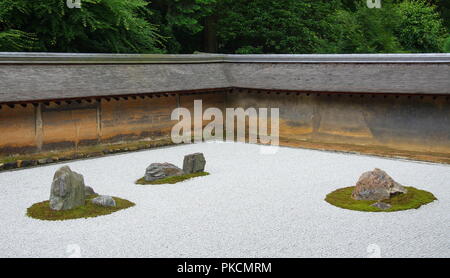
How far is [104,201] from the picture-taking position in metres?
13.9

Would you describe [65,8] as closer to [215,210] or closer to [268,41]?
[268,41]

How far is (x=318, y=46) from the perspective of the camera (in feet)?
128

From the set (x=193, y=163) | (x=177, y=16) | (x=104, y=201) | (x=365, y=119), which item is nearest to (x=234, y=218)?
(x=104, y=201)

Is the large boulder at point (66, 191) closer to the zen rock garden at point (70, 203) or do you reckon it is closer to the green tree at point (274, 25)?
the zen rock garden at point (70, 203)

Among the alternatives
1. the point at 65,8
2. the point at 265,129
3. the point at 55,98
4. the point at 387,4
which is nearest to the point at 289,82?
the point at 265,129

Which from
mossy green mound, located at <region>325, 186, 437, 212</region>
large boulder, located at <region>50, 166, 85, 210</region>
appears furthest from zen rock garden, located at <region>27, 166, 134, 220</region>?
mossy green mound, located at <region>325, 186, 437, 212</region>

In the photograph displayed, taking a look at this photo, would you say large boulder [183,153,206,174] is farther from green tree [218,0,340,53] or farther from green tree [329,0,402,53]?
green tree [329,0,402,53]

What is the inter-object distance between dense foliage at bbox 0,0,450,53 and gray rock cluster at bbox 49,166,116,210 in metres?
16.9

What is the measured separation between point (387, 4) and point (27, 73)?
92.7 ft

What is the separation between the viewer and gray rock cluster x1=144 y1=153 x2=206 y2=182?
16.8 meters

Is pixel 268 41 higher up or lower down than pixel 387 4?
lower down

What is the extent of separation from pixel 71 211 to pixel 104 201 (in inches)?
32.5

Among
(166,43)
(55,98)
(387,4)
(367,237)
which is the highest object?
(387,4)

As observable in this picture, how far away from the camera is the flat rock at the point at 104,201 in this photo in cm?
1390
